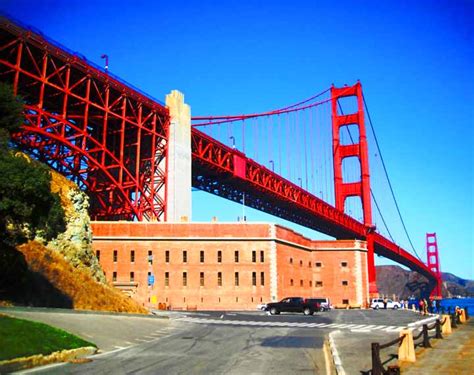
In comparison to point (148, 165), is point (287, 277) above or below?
below

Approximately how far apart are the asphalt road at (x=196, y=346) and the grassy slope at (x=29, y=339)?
882 mm

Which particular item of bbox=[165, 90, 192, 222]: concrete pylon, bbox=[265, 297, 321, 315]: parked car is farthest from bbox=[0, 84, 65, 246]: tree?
bbox=[165, 90, 192, 222]: concrete pylon

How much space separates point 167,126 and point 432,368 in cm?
Result: 6130

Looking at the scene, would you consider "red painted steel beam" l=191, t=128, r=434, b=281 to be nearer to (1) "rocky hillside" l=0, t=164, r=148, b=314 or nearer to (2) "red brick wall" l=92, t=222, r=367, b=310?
(2) "red brick wall" l=92, t=222, r=367, b=310

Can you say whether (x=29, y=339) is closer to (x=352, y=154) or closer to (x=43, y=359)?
(x=43, y=359)

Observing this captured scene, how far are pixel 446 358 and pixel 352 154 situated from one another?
327 feet

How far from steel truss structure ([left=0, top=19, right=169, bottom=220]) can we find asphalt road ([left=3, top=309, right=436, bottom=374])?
30.6 meters

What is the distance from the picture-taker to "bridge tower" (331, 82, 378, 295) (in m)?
108

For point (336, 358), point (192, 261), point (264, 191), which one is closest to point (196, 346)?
point (336, 358)

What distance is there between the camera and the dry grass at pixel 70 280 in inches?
1215

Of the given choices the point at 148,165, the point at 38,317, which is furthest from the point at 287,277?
the point at 38,317

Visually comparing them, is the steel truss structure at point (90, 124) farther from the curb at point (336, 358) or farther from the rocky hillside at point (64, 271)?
the curb at point (336, 358)

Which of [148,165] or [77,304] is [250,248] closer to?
[148,165]

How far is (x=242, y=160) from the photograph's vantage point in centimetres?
9044
